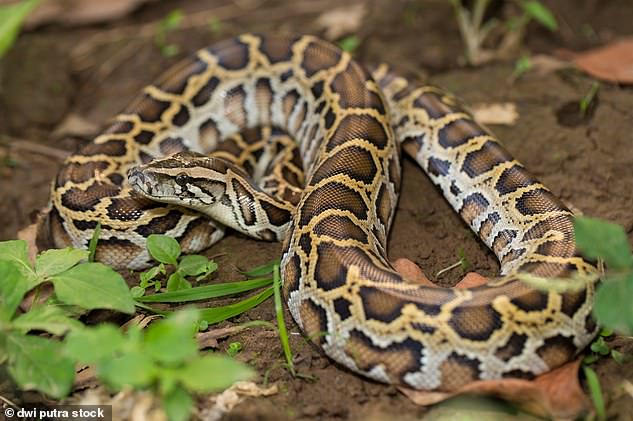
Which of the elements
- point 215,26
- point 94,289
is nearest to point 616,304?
point 94,289

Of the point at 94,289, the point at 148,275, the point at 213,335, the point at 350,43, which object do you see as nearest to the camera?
the point at 94,289

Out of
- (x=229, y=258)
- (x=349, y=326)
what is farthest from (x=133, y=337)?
(x=229, y=258)

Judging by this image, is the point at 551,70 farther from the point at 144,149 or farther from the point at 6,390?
the point at 6,390

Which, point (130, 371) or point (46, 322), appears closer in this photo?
point (130, 371)

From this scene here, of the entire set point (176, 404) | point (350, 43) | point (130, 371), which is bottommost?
point (350, 43)

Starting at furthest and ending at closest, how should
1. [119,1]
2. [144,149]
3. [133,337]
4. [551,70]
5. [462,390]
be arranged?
[119,1] < [551,70] < [144,149] < [462,390] < [133,337]

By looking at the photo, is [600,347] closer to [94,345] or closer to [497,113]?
[497,113]

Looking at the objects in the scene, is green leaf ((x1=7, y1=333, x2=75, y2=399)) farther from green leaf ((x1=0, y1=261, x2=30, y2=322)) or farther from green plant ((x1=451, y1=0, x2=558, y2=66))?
green plant ((x1=451, y1=0, x2=558, y2=66))
